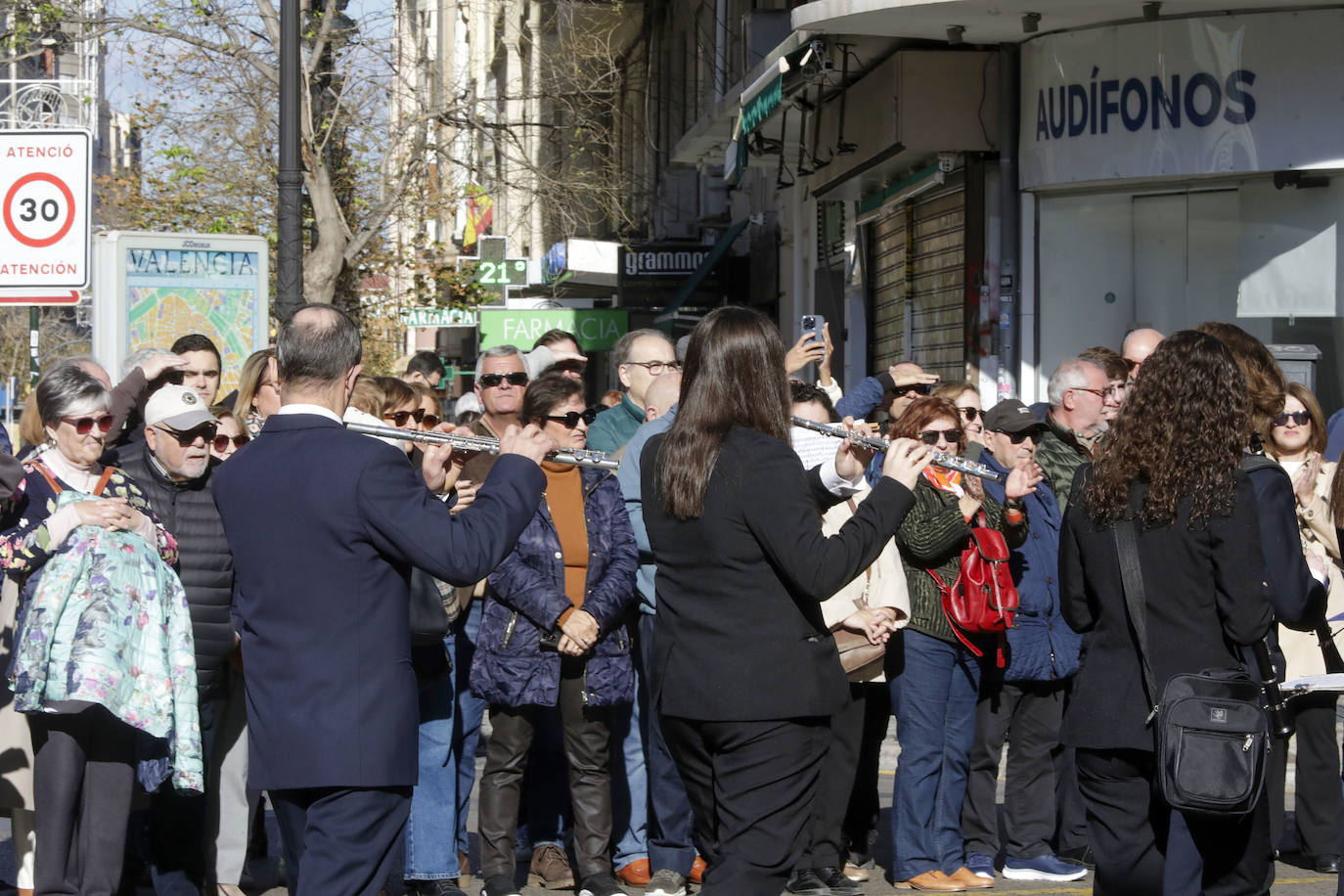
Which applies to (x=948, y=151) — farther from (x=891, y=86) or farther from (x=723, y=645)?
(x=723, y=645)

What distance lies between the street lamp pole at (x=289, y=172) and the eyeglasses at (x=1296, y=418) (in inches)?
273

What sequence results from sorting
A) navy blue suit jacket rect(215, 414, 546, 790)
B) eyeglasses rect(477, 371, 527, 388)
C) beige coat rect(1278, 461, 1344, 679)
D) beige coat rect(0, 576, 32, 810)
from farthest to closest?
eyeglasses rect(477, 371, 527, 388), beige coat rect(1278, 461, 1344, 679), beige coat rect(0, 576, 32, 810), navy blue suit jacket rect(215, 414, 546, 790)

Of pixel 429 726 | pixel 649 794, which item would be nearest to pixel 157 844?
pixel 429 726

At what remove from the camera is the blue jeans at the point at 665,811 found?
22.1 ft

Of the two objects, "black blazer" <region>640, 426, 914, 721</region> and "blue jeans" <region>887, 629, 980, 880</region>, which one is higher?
"black blazer" <region>640, 426, 914, 721</region>

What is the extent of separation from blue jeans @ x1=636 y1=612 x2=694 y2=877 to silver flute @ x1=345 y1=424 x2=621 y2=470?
135 centimetres

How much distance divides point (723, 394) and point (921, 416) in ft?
7.73

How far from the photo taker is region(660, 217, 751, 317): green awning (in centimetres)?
2195

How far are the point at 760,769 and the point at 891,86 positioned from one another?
983cm

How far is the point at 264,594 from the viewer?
440 cm

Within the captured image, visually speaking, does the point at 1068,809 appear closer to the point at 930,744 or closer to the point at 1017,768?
the point at 1017,768

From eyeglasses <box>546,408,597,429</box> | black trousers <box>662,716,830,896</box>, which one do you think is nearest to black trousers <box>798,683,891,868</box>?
eyeglasses <box>546,408,597,429</box>

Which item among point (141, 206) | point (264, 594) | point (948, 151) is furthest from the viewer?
point (141, 206)

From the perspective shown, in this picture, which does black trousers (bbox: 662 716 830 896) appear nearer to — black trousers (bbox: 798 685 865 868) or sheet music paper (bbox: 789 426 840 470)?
sheet music paper (bbox: 789 426 840 470)
